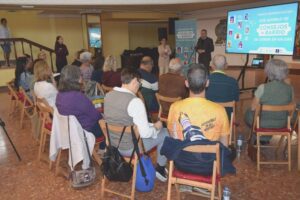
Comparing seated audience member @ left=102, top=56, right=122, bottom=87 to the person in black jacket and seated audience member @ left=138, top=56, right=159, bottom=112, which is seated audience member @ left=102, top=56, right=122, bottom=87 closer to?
seated audience member @ left=138, top=56, right=159, bottom=112

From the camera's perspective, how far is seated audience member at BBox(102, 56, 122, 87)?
429 cm

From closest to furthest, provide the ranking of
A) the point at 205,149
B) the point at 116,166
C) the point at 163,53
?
the point at 205,149
the point at 116,166
the point at 163,53

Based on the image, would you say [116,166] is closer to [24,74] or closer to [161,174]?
[161,174]

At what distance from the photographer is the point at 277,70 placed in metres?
2.89

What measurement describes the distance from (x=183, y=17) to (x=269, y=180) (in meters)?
9.62

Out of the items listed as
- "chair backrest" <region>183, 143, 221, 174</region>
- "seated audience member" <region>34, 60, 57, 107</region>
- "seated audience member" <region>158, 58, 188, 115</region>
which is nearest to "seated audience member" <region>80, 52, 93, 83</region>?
"seated audience member" <region>34, 60, 57, 107</region>

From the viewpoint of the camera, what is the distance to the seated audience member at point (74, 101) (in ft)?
8.80

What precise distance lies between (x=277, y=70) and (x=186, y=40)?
20.4 feet

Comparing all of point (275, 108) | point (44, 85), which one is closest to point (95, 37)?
point (44, 85)

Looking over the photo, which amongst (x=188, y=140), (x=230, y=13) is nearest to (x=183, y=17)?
(x=230, y=13)

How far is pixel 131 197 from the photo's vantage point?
2.42 m

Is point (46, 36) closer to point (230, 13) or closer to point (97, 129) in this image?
point (230, 13)

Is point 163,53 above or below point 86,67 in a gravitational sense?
above

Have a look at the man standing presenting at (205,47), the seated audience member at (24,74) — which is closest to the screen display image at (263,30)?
the man standing presenting at (205,47)
